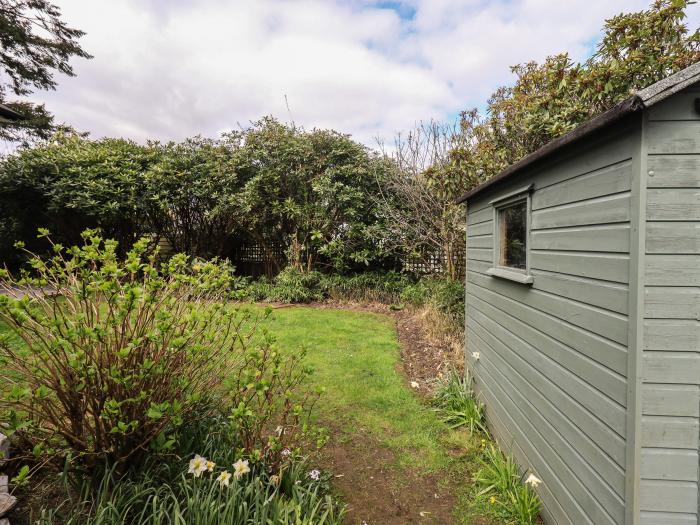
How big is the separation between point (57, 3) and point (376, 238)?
14.7 m

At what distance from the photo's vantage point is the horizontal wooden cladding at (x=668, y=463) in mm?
1375

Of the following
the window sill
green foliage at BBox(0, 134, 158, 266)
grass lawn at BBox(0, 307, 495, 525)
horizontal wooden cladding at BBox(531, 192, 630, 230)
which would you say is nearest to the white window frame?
the window sill

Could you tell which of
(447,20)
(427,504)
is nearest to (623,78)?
(447,20)

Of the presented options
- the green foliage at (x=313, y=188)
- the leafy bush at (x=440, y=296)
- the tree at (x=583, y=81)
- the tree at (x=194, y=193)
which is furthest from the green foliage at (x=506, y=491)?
the tree at (x=194, y=193)

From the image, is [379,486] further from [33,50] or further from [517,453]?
[33,50]

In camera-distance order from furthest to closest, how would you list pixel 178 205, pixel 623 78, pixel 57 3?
pixel 57 3, pixel 178 205, pixel 623 78

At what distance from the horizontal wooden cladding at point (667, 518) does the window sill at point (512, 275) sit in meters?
1.38

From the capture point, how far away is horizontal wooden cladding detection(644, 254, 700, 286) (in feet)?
4.43

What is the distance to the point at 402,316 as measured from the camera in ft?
25.6

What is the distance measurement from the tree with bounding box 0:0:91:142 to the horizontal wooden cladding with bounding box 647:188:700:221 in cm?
1751

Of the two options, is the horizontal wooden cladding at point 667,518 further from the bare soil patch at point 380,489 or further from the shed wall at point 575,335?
the bare soil patch at point 380,489

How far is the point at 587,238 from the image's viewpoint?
175cm

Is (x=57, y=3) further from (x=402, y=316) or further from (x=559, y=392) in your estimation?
(x=559, y=392)

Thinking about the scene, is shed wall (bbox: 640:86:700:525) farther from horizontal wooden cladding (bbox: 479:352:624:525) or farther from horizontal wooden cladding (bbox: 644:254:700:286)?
horizontal wooden cladding (bbox: 479:352:624:525)
